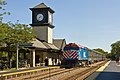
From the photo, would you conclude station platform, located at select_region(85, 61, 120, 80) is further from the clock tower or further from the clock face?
the clock face

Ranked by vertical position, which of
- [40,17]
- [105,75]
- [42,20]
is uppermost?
[40,17]

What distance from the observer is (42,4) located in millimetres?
59781

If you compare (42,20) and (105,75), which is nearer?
(105,75)

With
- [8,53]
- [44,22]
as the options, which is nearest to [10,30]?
[8,53]

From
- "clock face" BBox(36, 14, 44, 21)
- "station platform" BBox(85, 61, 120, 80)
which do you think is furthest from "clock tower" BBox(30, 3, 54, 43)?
"station platform" BBox(85, 61, 120, 80)

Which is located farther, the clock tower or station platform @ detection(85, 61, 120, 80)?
the clock tower

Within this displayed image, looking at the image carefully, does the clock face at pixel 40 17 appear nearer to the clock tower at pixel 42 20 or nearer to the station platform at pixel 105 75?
the clock tower at pixel 42 20

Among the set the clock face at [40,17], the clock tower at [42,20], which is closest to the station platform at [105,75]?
the clock tower at [42,20]

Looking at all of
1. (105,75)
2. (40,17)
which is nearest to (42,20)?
(40,17)

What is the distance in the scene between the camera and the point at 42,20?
59000mm

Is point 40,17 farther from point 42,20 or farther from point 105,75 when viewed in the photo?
point 105,75

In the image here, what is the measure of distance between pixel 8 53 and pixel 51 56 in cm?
2092

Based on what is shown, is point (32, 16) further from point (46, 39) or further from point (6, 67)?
point (6, 67)

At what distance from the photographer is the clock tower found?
5866cm
